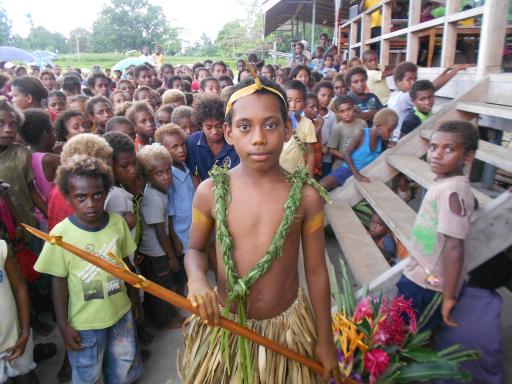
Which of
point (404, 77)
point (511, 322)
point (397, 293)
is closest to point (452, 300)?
point (397, 293)

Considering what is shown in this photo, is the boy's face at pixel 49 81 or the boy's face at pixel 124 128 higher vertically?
the boy's face at pixel 49 81

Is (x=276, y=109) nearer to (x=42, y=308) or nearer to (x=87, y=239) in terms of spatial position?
(x=87, y=239)

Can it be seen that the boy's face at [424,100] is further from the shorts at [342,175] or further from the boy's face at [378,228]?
Result: the boy's face at [378,228]

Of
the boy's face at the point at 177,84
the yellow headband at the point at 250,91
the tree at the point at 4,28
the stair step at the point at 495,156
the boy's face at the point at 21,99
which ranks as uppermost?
the tree at the point at 4,28

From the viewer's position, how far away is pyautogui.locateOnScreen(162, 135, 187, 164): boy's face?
10.4 ft

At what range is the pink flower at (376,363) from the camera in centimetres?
201

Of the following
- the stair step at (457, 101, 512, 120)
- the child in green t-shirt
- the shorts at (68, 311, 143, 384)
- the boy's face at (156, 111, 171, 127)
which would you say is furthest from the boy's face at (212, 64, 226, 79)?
the shorts at (68, 311, 143, 384)

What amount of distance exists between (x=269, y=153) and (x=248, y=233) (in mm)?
324

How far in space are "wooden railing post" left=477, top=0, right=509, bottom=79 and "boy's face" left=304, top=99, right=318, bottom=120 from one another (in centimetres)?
165

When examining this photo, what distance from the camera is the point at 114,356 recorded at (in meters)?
2.30

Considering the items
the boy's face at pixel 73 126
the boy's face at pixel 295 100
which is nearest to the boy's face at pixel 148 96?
the boy's face at pixel 73 126

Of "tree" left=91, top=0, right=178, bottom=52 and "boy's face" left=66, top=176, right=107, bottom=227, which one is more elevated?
"tree" left=91, top=0, right=178, bottom=52

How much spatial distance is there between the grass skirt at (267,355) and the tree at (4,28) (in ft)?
179

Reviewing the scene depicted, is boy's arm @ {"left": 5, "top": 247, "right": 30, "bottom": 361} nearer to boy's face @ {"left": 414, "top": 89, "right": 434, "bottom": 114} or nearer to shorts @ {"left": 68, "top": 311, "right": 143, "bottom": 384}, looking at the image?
shorts @ {"left": 68, "top": 311, "right": 143, "bottom": 384}
